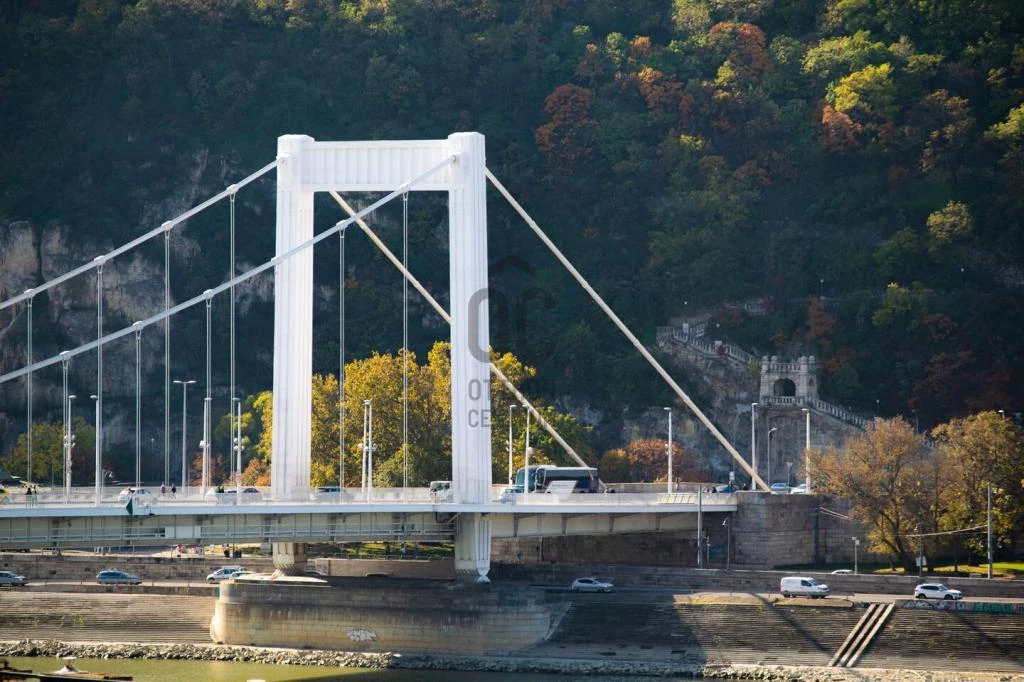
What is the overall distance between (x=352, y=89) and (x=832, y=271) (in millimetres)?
29159

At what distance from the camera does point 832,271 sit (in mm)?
105312

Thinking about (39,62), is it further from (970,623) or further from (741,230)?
(970,623)

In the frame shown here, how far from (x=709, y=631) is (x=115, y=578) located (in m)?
22.0

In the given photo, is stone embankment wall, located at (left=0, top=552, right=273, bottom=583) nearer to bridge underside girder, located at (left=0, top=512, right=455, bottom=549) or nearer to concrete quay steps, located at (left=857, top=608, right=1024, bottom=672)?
bridge underside girder, located at (left=0, top=512, right=455, bottom=549)

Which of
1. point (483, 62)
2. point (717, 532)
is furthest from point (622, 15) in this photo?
point (717, 532)

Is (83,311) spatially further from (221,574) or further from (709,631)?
(709,631)

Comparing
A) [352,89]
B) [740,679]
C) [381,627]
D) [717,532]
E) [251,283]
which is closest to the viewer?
[740,679]

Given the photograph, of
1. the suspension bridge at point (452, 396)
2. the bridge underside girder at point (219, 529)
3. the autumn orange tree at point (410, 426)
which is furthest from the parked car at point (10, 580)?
the bridge underside girder at point (219, 529)

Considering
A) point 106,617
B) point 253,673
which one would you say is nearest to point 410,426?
point 106,617

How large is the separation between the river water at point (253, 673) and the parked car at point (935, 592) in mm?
8502

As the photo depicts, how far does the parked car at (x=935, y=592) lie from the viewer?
6675 centimetres

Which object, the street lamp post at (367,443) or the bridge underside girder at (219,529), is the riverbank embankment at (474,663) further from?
the street lamp post at (367,443)

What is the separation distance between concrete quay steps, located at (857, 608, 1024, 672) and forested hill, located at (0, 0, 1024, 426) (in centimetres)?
3322

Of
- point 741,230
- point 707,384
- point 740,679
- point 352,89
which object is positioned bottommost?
point 740,679
